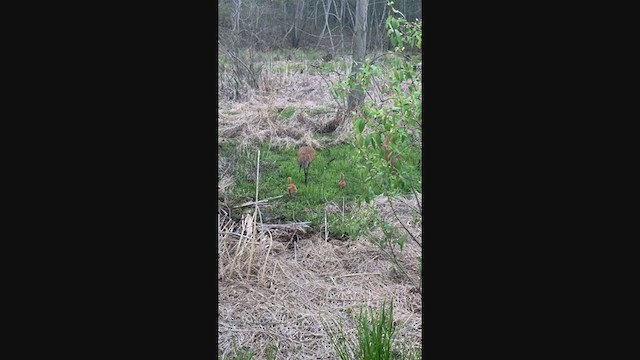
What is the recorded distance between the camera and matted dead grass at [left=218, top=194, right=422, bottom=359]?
2.51 m

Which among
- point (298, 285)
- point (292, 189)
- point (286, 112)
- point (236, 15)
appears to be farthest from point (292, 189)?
point (236, 15)

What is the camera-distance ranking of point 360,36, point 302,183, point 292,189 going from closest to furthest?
point 292,189
point 302,183
point 360,36

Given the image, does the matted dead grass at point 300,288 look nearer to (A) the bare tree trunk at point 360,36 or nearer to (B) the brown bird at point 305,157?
(B) the brown bird at point 305,157

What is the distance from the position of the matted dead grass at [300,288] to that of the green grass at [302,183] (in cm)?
19

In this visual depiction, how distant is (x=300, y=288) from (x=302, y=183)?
3.45ft

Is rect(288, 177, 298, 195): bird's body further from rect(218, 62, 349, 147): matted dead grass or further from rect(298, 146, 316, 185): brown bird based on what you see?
rect(218, 62, 349, 147): matted dead grass

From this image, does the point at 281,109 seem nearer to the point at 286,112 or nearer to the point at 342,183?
the point at 286,112

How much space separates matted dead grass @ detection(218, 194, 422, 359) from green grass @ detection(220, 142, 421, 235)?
0.19 meters

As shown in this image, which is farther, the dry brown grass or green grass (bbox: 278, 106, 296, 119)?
green grass (bbox: 278, 106, 296, 119)

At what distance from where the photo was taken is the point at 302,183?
3918 millimetres

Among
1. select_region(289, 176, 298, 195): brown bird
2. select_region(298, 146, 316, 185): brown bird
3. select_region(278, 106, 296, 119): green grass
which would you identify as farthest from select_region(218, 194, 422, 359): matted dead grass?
select_region(278, 106, 296, 119): green grass
